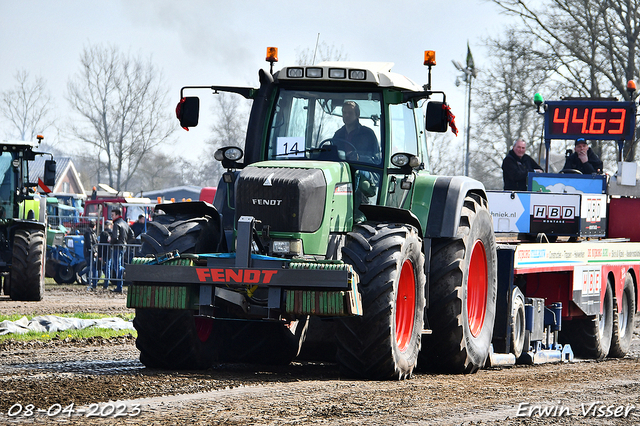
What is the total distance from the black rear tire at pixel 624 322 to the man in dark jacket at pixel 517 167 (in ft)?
7.15

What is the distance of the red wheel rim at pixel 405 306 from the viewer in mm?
7818

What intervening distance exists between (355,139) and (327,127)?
29 cm

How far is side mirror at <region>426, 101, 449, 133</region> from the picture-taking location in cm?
839

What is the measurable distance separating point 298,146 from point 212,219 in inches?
41.2

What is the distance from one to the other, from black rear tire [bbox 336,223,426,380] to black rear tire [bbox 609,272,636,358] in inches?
233

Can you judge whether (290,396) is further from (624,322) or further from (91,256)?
(91,256)

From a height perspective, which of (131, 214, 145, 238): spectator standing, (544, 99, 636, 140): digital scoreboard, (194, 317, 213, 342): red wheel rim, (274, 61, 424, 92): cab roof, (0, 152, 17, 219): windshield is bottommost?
(194, 317, 213, 342): red wheel rim

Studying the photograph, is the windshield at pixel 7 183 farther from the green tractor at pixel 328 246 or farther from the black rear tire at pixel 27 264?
the green tractor at pixel 328 246

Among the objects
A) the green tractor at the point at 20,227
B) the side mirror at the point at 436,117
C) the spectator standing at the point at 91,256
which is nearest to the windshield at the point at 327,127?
the side mirror at the point at 436,117

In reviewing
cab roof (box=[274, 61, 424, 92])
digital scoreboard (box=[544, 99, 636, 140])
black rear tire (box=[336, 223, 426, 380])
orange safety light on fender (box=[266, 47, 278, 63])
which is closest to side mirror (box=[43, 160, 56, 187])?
digital scoreboard (box=[544, 99, 636, 140])

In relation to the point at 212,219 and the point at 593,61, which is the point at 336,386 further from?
the point at 593,61

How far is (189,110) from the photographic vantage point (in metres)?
8.46

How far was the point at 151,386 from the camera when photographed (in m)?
6.71

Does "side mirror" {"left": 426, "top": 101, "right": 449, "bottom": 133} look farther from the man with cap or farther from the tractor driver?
the man with cap
